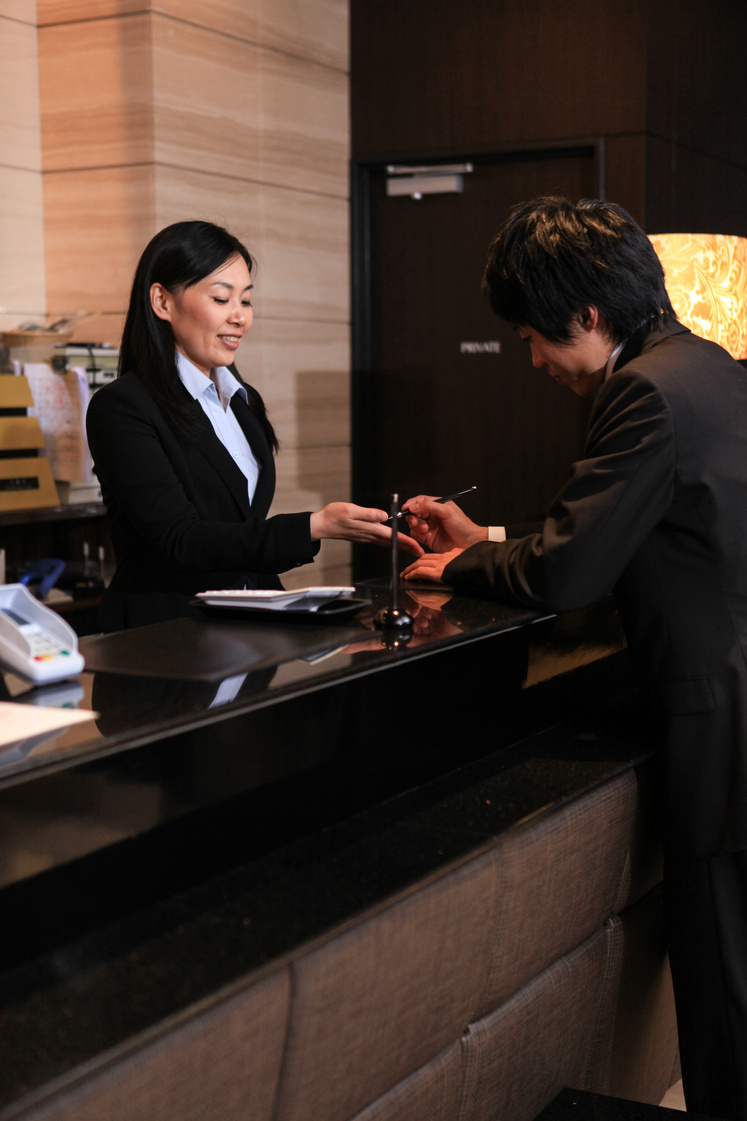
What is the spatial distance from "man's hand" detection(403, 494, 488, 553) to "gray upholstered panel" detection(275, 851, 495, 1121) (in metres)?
0.84

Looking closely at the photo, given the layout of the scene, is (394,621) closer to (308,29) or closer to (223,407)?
(223,407)

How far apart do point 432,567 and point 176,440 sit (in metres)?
0.56

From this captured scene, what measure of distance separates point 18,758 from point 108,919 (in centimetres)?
24

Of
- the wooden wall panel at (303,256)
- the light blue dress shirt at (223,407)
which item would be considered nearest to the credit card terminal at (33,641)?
the light blue dress shirt at (223,407)

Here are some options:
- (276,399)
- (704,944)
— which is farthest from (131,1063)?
(276,399)

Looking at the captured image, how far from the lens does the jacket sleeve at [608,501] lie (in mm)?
1676

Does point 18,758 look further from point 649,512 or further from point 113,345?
point 113,345

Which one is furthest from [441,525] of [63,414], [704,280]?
[63,414]

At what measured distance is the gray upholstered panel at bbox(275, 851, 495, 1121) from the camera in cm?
124

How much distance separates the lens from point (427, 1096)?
151cm

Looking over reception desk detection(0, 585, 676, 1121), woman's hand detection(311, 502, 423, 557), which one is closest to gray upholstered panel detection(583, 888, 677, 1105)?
reception desk detection(0, 585, 676, 1121)

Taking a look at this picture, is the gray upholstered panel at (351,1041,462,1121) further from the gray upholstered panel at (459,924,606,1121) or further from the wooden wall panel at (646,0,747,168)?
the wooden wall panel at (646,0,747,168)

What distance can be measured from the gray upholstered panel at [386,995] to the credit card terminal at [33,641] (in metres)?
0.42

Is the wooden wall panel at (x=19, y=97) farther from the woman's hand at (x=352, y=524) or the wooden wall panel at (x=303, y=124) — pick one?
the woman's hand at (x=352, y=524)
